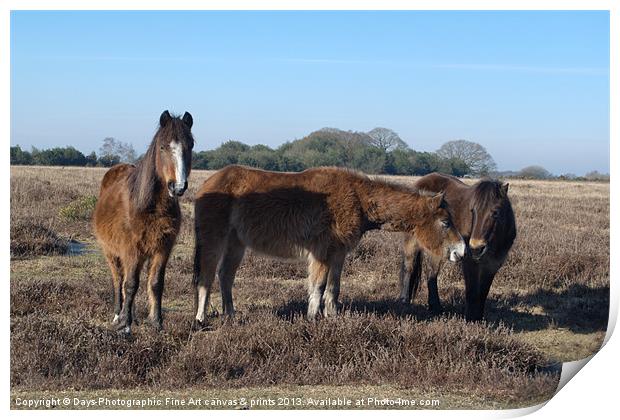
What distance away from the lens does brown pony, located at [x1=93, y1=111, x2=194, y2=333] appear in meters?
6.60

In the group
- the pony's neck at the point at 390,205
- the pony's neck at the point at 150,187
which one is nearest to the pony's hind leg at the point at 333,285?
the pony's neck at the point at 390,205

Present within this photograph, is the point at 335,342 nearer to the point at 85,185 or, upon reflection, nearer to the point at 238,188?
the point at 238,188

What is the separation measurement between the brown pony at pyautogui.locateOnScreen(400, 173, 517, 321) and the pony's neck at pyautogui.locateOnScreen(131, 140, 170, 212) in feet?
12.0

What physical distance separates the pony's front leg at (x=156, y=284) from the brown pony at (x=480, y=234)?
11.6 feet

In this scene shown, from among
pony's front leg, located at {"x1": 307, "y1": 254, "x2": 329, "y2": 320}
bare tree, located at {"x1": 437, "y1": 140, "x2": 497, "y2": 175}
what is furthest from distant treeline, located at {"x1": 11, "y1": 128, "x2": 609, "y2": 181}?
pony's front leg, located at {"x1": 307, "y1": 254, "x2": 329, "y2": 320}

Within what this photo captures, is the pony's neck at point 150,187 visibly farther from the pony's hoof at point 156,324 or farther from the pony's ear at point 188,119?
the pony's hoof at point 156,324

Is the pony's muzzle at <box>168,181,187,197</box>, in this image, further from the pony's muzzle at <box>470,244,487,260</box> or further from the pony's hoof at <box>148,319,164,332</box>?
the pony's muzzle at <box>470,244,487,260</box>

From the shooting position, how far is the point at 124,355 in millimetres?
6375

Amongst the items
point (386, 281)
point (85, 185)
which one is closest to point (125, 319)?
point (386, 281)

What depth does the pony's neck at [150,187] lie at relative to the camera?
691cm

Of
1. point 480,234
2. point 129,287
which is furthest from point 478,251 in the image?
point 129,287

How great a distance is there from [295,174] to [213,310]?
2.36m

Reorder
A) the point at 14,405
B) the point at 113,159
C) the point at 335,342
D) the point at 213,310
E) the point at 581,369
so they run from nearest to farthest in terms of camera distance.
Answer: the point at 14,405 → the point at 581,369 → the point at 335,342 → the point at 213,310 → the point at 113,159

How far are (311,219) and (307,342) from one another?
2017mm
